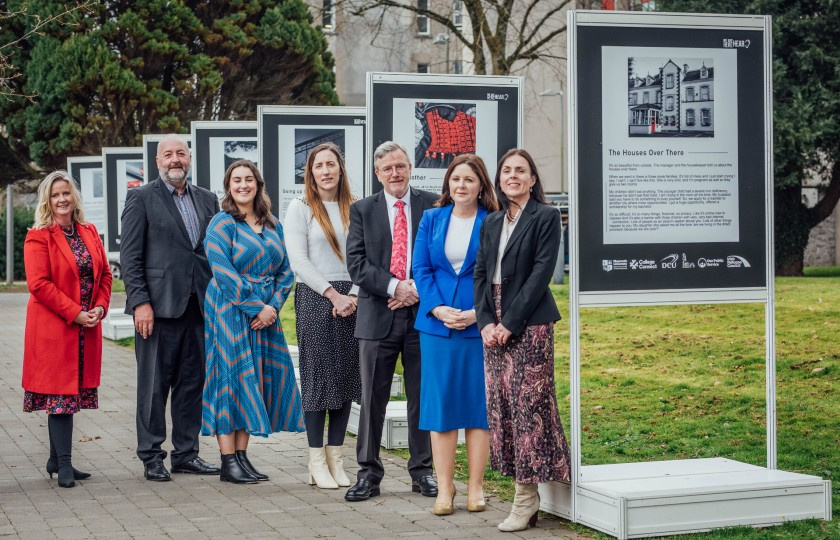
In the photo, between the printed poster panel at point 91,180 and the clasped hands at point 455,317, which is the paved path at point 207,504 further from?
the printed poster panel at point 91,180

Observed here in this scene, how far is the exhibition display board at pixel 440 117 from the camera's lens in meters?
9.48

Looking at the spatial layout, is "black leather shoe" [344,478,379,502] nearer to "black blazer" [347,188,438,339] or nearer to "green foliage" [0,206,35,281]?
"black blazer" [347,188,438,339]

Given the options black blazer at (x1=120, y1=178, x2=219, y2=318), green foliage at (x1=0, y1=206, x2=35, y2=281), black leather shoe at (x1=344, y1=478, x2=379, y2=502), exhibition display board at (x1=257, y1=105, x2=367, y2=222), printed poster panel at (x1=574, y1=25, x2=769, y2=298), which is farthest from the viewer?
green foliage at (x1=0, y1=206, x2=35, y2=281)

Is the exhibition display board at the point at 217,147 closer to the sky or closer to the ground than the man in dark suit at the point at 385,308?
closer to the sky

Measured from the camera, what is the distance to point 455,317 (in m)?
6.93

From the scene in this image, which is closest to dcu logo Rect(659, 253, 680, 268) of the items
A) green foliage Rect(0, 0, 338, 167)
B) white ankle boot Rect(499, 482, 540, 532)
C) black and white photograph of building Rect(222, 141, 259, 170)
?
white ankle boot Rect(499, 482, 540, 532)

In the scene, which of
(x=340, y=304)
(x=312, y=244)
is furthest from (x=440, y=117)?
(x=340, y=304)

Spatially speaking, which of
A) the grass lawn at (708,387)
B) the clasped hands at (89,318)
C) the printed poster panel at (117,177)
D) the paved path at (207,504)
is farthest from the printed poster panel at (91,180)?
the clasped hands at (89,318)

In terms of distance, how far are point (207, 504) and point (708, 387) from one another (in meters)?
6.10

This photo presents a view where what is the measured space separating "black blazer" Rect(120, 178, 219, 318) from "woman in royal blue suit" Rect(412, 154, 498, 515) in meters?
1.92

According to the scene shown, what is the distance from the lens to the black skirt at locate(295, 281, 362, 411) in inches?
309

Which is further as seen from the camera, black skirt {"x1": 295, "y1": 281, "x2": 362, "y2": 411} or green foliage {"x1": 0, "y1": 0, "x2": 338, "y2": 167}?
green foliage {"x1": 0, "y1": 0, "x2": 338, "y2": 167}

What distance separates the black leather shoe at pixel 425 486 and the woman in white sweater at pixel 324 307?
1.59ft

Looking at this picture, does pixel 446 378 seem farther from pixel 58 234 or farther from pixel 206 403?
pixel 58 234
